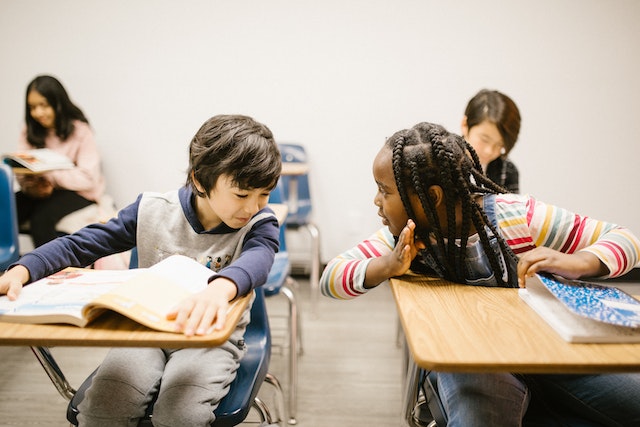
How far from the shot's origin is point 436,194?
965 millimetres

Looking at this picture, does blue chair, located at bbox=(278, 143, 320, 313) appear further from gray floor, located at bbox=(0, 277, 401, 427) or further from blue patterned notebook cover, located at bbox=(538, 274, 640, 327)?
blue patterned notebook cover, located at bbox=(538, 274, 640, 327)

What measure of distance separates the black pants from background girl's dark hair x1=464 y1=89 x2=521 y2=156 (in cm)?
224

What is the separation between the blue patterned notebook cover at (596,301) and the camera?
2.29ft

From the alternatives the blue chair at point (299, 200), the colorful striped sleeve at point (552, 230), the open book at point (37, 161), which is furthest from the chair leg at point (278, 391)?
the open book at point (37, 161)

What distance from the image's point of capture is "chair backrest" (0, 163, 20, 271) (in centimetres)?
179

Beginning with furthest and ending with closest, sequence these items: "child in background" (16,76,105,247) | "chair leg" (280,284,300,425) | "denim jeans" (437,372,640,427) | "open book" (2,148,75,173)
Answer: "child in background" (16,76,105,247) → "open book" (2,148,75,173) → "chair leg" (280,284,300,425) → "denim jeans" (437,372,640,427)

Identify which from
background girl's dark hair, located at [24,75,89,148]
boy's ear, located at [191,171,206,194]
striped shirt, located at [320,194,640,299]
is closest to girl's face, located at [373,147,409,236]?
striped shirt, located at [320,194,640,299]

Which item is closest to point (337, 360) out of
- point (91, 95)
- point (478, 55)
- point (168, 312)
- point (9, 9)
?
point (168, 312)

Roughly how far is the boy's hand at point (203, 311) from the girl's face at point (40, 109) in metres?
2.50

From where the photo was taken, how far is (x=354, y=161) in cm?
302

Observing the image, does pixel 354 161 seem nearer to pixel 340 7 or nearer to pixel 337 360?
pixel 340 7

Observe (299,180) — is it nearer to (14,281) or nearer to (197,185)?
(197,185)

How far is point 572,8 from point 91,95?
10.6 ft

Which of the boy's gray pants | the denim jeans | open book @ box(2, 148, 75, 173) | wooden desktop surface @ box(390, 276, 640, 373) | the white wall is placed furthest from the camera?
the white wall
